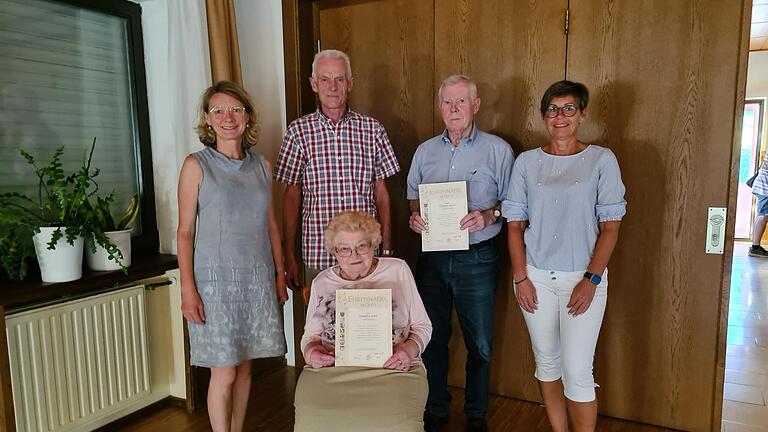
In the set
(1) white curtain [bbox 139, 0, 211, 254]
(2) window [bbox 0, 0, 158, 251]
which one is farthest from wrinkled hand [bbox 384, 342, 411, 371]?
(2) window [bbox 0, 0, 158, 251]

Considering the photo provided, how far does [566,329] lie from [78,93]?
2433 millimetres

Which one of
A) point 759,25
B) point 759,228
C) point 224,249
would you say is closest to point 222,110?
point 224,249

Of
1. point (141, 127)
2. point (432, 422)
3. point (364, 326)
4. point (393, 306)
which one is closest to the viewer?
point (364, 326)

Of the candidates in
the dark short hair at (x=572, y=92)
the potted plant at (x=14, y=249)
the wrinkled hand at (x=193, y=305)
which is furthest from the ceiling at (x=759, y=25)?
the potted plant at (x=14, y=249)

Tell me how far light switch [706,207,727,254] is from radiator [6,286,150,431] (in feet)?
8.35

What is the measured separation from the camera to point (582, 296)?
186 centimetres

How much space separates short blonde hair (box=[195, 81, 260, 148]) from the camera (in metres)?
1.93

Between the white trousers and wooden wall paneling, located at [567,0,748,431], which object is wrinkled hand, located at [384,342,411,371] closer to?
the white trousers

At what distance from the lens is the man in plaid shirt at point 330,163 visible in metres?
2.32

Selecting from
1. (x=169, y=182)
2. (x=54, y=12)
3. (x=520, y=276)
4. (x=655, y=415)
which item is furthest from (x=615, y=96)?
(x=54, y=12)

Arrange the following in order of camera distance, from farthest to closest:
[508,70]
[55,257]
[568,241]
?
[508,70] → [55,257] → [568,241]

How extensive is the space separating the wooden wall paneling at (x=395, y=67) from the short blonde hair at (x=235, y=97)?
0.97 metres

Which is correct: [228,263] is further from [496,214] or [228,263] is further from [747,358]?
[747,358]

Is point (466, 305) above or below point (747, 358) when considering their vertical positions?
above
